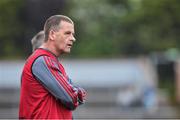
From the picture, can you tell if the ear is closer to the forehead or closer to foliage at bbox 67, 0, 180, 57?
the forehead

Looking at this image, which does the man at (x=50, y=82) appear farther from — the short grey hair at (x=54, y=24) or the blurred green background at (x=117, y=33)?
the blurred green background at (x=117, y=33)

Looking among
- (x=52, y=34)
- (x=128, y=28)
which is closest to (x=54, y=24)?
(x=52, y=34)

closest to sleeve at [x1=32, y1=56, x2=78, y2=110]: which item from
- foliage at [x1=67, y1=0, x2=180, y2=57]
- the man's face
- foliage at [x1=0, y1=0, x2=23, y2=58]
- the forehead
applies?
the man's face

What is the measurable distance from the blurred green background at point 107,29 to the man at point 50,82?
1213 inches

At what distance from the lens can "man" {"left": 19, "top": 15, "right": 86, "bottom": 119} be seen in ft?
18.3

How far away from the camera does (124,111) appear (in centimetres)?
2333

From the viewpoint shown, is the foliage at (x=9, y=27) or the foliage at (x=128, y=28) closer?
the foliage at (x=128, y=28)

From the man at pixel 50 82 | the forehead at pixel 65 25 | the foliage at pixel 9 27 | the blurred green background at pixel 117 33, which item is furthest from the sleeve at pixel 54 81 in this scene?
the foliage at pixel 9 27

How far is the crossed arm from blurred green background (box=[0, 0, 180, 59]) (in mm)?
30890

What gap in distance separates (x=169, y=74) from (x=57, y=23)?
1234 inches

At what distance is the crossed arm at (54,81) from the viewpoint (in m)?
5.58

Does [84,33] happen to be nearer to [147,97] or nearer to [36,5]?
[36,5]

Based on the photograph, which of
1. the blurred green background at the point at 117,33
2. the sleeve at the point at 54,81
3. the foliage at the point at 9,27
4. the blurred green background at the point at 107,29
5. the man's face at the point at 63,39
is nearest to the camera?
the sleeve at the point at 54,81

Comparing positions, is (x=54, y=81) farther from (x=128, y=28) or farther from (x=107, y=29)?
(x=107, y=29)
